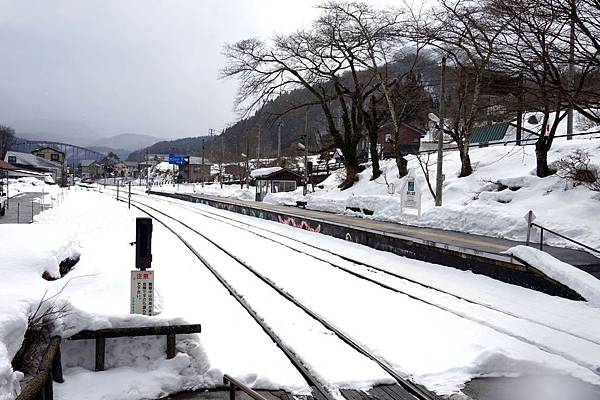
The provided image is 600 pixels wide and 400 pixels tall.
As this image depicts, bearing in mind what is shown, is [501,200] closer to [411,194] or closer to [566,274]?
[411,194]

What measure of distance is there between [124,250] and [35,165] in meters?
109

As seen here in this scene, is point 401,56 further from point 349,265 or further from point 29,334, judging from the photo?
point 29,334

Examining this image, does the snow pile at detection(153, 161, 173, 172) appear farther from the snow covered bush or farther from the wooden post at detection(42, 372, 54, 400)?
the wooden post at detection(42, 372, 54, 400)

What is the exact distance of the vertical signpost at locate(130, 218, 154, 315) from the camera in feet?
20.6

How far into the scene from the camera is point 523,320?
8.20 m

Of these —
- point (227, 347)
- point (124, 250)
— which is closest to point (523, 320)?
point (227, 347)

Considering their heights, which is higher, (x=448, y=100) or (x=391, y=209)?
(x=448, y=100)

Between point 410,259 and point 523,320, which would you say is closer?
point 523,320

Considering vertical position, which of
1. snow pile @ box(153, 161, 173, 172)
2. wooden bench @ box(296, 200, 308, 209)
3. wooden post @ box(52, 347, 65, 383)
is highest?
snow pile @ box(153, 161, 173, 172)

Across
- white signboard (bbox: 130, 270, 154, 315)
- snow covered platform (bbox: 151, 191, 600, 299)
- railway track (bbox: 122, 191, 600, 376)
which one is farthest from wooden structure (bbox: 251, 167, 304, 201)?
white signboard (bbox: 130, 270, 154, 315)

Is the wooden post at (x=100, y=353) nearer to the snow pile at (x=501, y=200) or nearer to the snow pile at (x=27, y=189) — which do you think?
the snow pile at (x=501, y=200)

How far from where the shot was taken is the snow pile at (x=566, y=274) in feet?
30.0

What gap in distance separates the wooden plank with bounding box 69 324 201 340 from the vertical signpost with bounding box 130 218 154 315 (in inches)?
24.4

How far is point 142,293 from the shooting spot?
20.8ft
